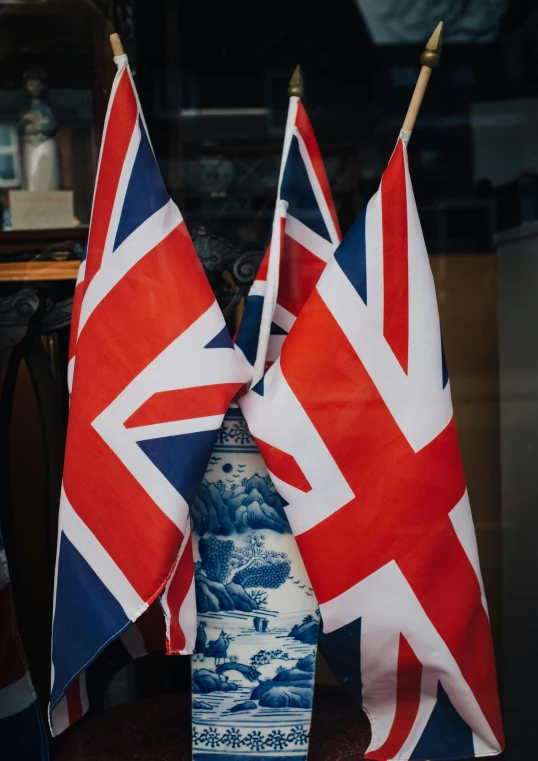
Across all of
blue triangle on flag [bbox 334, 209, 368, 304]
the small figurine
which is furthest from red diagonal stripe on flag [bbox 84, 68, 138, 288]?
the small figurine

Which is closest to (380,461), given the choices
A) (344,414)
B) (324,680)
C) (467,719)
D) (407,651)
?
(344,414)

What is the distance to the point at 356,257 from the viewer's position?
1053 mm

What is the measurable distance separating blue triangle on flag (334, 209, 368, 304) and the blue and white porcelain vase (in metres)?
0.22

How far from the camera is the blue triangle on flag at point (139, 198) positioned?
106cm

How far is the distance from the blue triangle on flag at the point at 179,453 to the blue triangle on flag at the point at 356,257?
24 cm

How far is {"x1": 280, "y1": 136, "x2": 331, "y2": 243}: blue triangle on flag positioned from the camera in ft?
3.78

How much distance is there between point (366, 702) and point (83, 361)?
565 millimetres

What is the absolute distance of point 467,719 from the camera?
43.7 inches

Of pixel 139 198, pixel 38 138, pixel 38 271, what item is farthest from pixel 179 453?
pixel 38 138

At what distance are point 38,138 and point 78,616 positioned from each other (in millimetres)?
971

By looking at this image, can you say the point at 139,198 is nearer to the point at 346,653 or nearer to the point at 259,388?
the point at 259,388

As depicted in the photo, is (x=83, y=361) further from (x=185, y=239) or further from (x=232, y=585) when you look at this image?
(x=232, y=585)

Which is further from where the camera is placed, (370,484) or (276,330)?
(276,330)

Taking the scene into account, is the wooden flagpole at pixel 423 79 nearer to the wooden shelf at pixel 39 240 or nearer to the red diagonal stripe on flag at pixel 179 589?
the red diagonal stripe on flag at pixel 179 589
